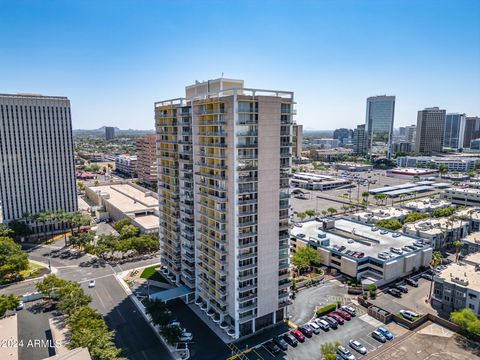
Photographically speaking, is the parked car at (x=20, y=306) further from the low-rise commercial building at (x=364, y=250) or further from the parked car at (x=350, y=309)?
the low-rise commercial building at (x=364, y=250)

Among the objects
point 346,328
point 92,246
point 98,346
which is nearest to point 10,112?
point 92,246

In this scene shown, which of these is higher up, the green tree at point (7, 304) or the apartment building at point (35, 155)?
the apartment building at point (35, 155)

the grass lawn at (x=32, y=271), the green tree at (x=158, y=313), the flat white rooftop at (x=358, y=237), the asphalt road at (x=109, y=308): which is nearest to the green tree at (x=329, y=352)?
the asphalt road at (x=109, y=308)

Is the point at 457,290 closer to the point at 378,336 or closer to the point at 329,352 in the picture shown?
the point at 378,336

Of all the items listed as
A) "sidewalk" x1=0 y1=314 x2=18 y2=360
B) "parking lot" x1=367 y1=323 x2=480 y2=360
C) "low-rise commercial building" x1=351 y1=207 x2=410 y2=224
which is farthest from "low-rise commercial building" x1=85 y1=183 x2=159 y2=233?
"low-rise commercial building" x1=351 y1=207 x2=410 y2=224

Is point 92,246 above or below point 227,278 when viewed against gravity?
below

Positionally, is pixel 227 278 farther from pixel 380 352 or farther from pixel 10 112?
pixel 10 112
